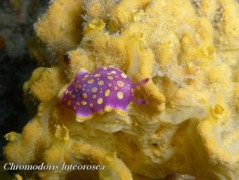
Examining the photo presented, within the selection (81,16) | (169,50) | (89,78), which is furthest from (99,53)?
(81,16)

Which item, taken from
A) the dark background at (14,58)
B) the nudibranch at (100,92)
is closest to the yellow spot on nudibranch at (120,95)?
the nudibranch at (100,92)

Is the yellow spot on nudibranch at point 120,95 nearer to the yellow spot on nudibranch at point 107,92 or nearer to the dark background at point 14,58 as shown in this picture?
the yellow spot on nudibranch at point 107,92

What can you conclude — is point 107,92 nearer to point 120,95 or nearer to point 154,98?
point 120,95

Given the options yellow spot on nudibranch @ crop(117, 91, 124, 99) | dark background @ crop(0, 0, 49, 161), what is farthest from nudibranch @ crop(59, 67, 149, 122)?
dark background @ crop(0, 0, 49, 161)

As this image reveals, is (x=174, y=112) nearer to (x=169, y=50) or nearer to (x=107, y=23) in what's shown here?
(x=169, y=50)

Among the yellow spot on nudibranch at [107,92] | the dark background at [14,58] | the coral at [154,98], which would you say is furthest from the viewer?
the dark background at [14,58]

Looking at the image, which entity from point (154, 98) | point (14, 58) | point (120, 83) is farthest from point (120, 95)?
point (14, 58)
